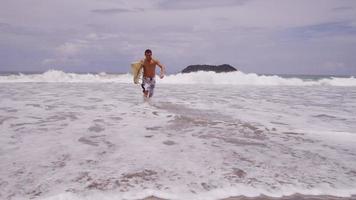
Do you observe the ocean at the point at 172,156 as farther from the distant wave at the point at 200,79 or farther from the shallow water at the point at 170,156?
the distant wave at the point at 200,79

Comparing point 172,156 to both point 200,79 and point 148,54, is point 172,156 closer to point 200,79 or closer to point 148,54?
point 148,54

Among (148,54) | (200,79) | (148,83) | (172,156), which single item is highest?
(148,54)

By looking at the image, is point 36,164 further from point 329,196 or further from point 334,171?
point 334,171

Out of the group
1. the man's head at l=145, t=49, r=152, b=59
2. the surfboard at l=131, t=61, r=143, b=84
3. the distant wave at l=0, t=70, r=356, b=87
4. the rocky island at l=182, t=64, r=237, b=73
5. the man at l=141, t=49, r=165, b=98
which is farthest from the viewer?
the rocky island at l=182, t=64, r=237, b=73

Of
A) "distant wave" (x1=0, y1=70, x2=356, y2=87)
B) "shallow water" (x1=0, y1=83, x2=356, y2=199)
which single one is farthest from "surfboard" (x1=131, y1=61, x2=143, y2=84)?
"distant wave" (x1=0, y1=70, x2=356, y2=87)

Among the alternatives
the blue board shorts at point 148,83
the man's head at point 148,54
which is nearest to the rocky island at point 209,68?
the blue board shorts at point 148,83

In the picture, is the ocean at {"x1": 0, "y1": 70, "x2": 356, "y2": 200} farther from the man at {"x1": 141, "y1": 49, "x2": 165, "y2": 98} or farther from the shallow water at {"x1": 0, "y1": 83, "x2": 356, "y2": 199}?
the man at {"x1": 141, "y1": 49, "x2": 165, "y2": 98}

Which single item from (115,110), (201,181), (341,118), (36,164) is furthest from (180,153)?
(341,118)

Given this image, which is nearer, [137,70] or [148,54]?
[148,54]

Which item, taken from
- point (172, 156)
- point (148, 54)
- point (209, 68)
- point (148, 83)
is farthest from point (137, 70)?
point (209, 68)

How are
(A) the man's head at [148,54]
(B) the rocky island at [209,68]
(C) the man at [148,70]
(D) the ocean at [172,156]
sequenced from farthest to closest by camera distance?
(B) the rocky island at [209,68] → (C) the man at [148,70] → (A) the man's head at [148,54] → (D) the ocean at [172,156]

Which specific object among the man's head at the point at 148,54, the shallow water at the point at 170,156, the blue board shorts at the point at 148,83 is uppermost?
the man's head at the point at 148,54

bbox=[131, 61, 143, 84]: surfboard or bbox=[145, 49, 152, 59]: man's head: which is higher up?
bbox=[145, 49, 152, 59]: man's head

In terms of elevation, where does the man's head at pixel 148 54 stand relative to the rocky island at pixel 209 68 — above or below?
above
